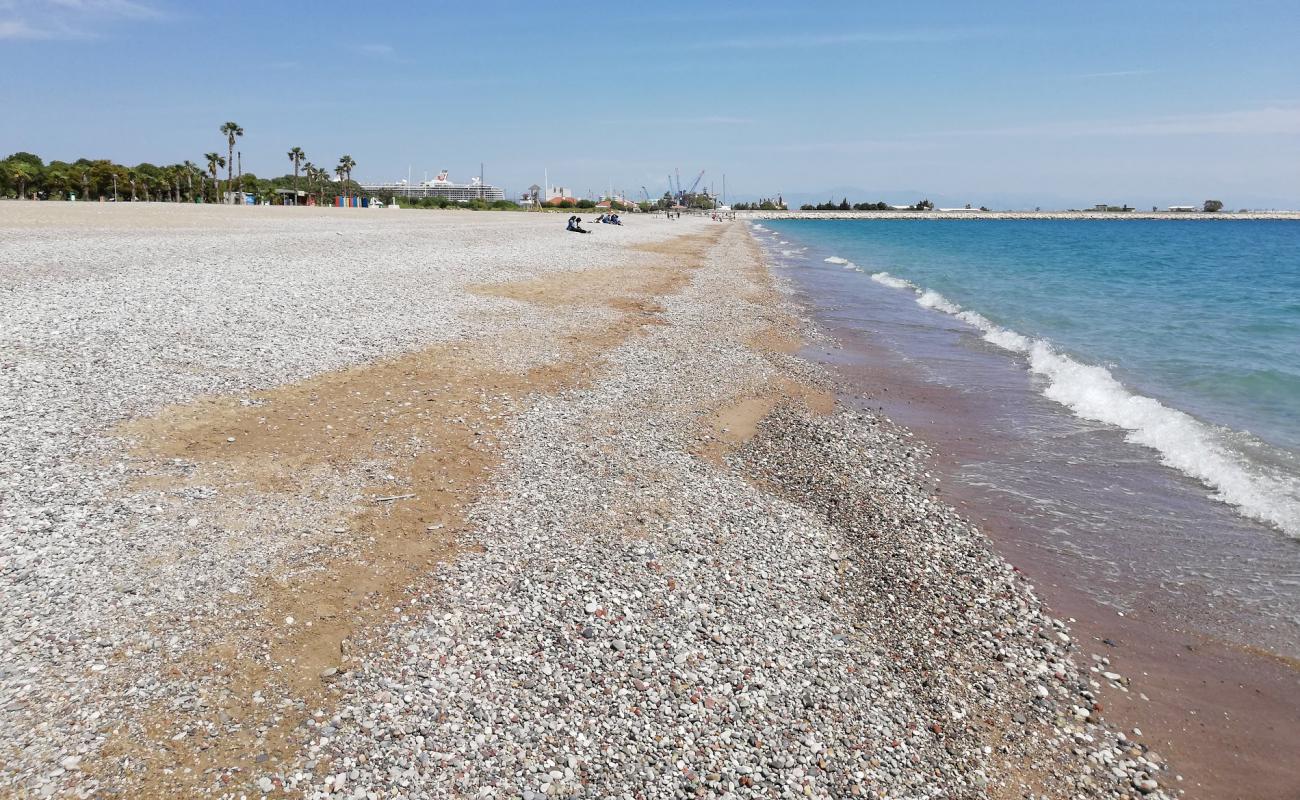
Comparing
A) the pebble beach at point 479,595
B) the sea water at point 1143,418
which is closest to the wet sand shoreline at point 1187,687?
the pebble beach at point 479,595

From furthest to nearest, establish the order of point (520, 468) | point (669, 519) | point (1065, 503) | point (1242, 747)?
point (1065, 503) → point (520, 468) → point (669, 519) → point (1242, 747)

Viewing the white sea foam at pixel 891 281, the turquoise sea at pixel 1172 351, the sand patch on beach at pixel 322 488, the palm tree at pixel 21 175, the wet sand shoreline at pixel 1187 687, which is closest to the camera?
the sand patch on beach at pixel 322 488

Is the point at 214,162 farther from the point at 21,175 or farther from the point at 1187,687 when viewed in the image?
the point at 1187,687

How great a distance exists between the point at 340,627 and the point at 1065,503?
31.4ft

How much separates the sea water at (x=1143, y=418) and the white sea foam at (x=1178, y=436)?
4cm

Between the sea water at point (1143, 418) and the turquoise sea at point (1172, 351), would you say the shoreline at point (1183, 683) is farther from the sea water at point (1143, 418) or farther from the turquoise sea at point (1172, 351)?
the turquoise sea at point (1172, 351)

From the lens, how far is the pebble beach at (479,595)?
501cm

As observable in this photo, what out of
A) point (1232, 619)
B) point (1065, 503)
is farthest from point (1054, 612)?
point (1065, 503)

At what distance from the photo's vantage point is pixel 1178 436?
13.3m

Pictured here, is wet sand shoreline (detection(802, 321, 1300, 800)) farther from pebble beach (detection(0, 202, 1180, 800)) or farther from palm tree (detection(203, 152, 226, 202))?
palm tree (detection(203, 152, 226, 202))

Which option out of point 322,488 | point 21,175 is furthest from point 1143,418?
point 21,175

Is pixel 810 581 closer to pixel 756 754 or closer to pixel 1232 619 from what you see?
pixel 756 754

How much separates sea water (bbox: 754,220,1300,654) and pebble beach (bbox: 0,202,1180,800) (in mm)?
2028

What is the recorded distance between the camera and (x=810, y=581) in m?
7.76
